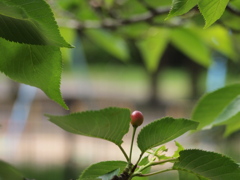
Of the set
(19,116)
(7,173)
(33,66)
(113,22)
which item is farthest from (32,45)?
(19,116)

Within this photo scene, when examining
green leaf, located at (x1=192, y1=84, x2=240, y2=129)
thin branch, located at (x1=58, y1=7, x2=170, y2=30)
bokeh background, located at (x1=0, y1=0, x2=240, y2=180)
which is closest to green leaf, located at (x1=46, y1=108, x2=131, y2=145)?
green leaf, located at (x1=192, y1=84, x2=240, y2=129)

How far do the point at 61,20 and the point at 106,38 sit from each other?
5.6 inches

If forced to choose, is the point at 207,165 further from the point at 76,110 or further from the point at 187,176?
the point at 76,110

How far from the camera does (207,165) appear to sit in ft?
1.63

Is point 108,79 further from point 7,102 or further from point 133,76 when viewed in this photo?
point 7,102

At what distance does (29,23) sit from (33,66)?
7cm

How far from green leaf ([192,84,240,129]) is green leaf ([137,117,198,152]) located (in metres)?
0.22

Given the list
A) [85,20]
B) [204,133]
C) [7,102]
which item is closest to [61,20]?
[85,20]

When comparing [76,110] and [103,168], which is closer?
[103,168]

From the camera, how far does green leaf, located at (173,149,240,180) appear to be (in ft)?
1.59

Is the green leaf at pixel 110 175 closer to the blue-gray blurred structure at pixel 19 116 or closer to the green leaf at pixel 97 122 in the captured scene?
the green leaf at pixel 97 122

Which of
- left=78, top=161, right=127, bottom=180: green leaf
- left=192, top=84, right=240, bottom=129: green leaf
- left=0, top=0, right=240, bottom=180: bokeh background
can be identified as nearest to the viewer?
left=78, top=161, right=127, bottom=180: green leaf

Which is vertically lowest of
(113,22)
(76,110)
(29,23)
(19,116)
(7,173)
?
(7,173)

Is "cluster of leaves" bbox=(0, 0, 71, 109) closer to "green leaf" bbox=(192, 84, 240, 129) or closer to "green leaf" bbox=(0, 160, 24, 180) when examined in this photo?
"green leaf" bbox=(0, 160, 24, 180)
